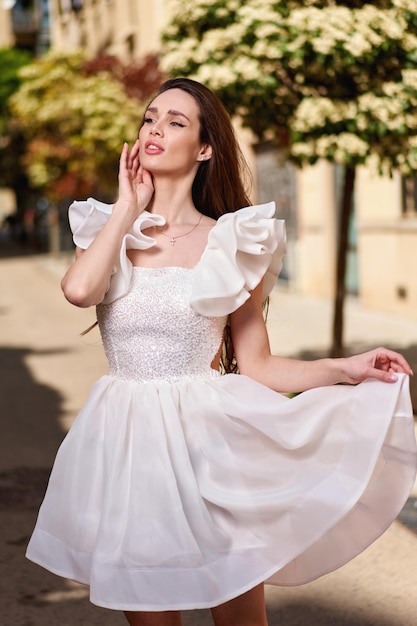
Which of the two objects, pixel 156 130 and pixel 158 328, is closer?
pixel 158 328

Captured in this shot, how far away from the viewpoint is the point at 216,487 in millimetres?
2816

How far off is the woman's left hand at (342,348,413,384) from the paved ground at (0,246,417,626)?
1.57ft

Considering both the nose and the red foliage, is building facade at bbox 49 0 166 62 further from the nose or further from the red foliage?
the nose

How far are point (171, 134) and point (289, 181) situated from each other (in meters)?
17.0

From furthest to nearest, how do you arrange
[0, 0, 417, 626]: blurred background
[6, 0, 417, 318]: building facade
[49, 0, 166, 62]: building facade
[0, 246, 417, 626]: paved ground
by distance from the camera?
[49, 0, 166, 62]: building facade → [6, 0, 417, 318]: building facade → [0, 0, 417, 626]: blurred background → [0, 246, 417, 626]: paved ground

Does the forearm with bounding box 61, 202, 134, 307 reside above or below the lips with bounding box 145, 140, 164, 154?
below

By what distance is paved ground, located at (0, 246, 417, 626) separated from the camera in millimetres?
4391

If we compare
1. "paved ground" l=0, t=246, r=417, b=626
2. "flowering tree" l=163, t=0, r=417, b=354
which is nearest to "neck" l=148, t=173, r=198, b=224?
"paved ground" l=0, t=246, r=417, b=626

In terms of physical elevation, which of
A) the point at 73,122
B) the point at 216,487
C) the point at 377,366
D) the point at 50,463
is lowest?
the point at 50,463

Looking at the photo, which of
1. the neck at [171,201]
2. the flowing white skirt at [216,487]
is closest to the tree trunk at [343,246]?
the neck at [171,201]

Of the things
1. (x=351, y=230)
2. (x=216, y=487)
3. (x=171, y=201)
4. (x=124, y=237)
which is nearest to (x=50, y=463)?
(x=171, y=201)

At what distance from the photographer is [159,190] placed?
316 centimetres

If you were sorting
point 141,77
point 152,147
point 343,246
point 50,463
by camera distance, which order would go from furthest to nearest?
point 141,77, point 343,246, point 50,463, point 152,147

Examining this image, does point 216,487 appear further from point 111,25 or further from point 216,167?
point 111,25
